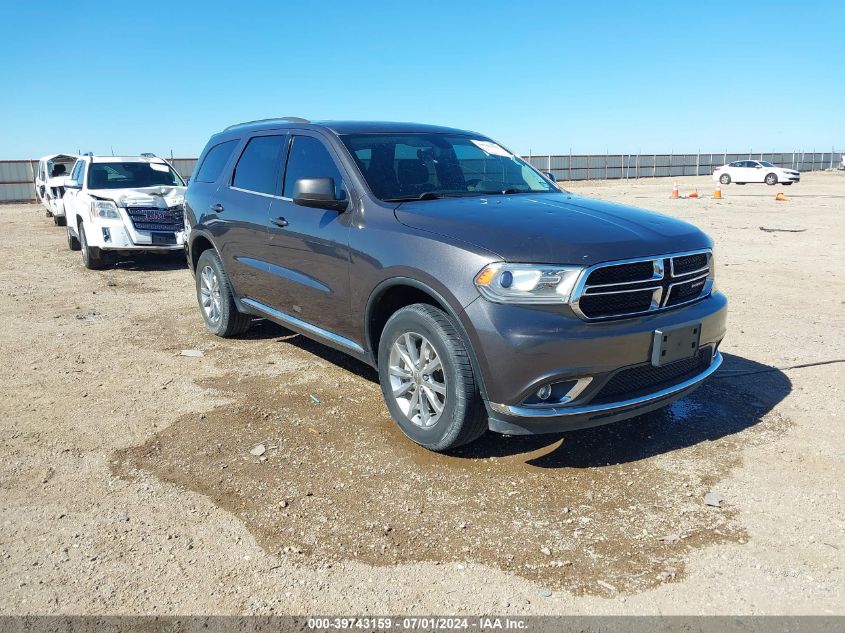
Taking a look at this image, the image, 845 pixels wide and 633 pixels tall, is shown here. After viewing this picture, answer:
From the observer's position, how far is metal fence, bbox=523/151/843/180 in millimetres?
44875

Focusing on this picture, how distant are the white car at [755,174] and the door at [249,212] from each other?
38.4 m

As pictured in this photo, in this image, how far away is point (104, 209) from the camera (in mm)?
10688

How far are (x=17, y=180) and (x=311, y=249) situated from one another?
32656 millimetres

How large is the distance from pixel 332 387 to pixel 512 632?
2887 millimetres

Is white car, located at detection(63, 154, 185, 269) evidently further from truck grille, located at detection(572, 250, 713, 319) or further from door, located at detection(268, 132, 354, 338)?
truck grille, located at detection(572, 250, 713, 319)

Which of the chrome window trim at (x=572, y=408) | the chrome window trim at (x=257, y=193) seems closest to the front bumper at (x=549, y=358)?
the chrome window trim at (x=572, y=408)

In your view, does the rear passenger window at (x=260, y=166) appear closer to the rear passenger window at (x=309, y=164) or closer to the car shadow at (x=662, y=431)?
the rear passenger window at (x=309, y=164)

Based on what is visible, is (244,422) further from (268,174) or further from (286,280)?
(268,174)

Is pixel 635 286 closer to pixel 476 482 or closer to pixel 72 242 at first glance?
pixel 476 482

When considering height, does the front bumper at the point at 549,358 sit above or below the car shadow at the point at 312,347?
above

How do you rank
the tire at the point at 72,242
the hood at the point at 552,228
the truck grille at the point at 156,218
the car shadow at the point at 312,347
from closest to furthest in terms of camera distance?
the hood at the point at 552,228 → the car shadow at the point at 312,347 → the truck grille at the point at 156,218 → the tire at the point at 72,242

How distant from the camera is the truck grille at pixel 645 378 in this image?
3.47 metres

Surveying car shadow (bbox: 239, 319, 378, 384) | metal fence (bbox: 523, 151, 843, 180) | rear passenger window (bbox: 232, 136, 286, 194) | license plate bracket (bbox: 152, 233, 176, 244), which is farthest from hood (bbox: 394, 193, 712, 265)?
metal fence (bbox: 523, 151, 843, 180)

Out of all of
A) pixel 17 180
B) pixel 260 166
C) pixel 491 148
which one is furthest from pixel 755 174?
pixel 260 166
